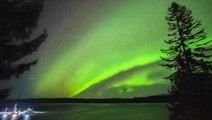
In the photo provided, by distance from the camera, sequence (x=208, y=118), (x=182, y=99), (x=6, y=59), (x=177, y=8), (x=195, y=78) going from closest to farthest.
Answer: (x=6, y=59) < (x=208, y=118) < (x=182, y=99) < (x=195, y=78) < (x=177, y=8)

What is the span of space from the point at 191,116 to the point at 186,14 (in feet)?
39.8

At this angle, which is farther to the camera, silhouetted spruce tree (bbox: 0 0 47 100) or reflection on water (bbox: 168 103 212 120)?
reflection on water (bbox: 168 103 212 120)

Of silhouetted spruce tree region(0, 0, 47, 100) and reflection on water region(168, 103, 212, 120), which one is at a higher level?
silhouetted spruce tree region(0, 0, 47, 100)

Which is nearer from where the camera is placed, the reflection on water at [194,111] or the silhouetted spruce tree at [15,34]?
the silhouetted spruce tree at [15,34]

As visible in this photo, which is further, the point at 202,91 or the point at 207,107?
the point at 202,91

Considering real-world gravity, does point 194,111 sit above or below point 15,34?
below

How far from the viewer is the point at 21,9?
10258mm

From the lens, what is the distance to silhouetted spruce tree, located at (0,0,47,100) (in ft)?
30.1

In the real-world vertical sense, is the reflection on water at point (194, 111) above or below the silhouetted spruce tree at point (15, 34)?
below

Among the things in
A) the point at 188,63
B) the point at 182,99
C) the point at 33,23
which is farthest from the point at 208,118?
the point at 33,23

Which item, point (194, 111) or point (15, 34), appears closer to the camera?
point (15, 34)

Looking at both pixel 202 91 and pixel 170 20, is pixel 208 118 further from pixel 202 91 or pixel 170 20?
pixel 170 20

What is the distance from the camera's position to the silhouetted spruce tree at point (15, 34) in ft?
30.1

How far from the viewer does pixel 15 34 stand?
9766 mm
